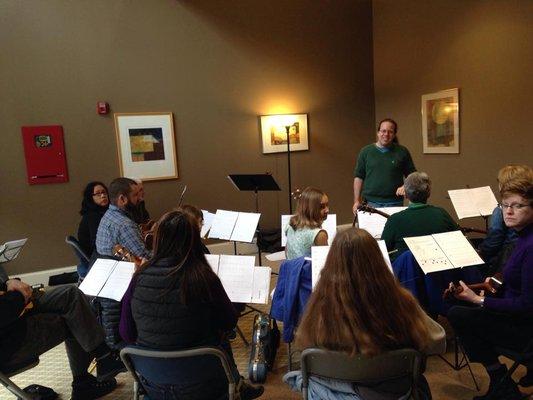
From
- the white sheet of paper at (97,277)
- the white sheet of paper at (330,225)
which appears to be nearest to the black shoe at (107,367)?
the white sheet of paper at (97,277)

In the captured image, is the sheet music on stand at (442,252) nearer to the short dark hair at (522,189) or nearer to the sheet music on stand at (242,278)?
the short dark hair at (522,189)

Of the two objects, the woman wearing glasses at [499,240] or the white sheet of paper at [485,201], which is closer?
the woman wearing glasses at [499,240]

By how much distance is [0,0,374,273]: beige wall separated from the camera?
4.59 m

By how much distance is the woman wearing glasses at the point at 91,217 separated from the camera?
139 inches

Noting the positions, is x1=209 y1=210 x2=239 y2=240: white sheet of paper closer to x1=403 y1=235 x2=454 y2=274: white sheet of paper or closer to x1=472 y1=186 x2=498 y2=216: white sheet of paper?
x1=403 y1=235 x2=454 y2=274: white sheet of paper

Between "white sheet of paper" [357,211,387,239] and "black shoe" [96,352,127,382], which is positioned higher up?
"white sheet of paper" [357,211,387,239]

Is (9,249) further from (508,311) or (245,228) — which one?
(508,311)

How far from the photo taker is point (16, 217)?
4.63m

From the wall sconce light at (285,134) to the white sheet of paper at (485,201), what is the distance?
270cm

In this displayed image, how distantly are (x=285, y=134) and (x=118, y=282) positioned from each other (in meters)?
3.89

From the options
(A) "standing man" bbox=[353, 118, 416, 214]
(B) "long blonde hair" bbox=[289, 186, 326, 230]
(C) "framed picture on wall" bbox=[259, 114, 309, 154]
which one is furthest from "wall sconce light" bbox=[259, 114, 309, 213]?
(B) "long blonde hair" bbox=[289, 186, 326, 230]

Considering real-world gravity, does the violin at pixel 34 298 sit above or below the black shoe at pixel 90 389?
above

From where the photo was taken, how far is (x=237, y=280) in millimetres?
2312

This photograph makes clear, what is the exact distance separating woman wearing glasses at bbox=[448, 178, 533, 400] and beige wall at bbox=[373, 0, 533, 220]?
2.55 metres
